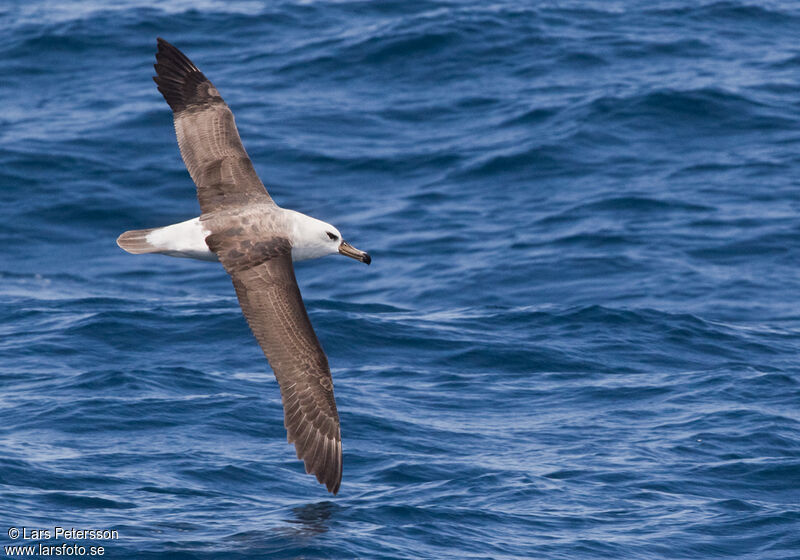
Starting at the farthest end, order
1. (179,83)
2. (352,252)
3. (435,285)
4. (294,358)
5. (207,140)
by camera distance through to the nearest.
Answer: (435,285)
(179,83)
(207,140)
(352,252)
(294,358)

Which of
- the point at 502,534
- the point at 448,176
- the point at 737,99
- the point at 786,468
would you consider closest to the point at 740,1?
the point at 737,99

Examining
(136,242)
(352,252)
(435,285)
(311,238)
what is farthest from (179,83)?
(435,285)

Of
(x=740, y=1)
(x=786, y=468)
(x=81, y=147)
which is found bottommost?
(x=786, y=468)

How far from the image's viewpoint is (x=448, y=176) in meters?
→ 20.1

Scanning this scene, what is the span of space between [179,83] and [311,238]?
90.9 inches

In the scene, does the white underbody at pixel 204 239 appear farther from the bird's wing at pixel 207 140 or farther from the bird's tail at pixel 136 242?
the bird's wing at pixel 207 140

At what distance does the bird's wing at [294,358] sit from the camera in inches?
431

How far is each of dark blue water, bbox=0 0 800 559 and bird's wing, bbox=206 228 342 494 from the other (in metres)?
0.60

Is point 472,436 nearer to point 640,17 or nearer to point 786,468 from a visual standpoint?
point 786,468

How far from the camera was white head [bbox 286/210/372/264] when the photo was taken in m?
11.5

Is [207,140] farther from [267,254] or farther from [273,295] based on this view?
[273,295]

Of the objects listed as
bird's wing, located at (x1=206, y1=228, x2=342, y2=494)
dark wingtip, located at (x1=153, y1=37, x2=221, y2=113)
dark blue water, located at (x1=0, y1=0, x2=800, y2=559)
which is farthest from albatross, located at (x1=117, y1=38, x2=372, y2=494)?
dark blue water, located at (x1=0, y1=0, x2=800, y2=559)

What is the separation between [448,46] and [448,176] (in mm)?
4856

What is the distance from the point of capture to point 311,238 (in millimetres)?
11555
